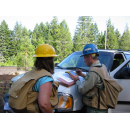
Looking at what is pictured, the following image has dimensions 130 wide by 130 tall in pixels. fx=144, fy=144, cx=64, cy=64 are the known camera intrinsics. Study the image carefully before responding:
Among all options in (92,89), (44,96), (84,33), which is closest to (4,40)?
(84,33)

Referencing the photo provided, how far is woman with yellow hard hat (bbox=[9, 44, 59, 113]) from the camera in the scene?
1815mm

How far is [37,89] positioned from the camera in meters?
1.89

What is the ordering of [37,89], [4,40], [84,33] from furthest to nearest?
[4,40] → [84,33] → [37,89]

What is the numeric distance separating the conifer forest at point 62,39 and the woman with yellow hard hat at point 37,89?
2399 cm

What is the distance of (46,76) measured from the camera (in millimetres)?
1899

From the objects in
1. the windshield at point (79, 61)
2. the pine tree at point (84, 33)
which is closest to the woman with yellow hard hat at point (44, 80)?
the windshield at point (79, 61)

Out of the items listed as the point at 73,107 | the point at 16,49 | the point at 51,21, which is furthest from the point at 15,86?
the point at 16,49

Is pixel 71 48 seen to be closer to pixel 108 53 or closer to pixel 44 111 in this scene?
pixel 108 53

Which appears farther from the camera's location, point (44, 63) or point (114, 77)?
point (114, 77)

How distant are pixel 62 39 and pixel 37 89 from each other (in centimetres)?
3680

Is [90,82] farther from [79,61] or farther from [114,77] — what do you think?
[79,61]

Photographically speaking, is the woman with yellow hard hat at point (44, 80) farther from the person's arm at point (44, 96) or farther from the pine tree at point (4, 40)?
the pine tree at point (4, 40)

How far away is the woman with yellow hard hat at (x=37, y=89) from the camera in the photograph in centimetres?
182

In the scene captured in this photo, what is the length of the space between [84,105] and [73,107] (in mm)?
238
